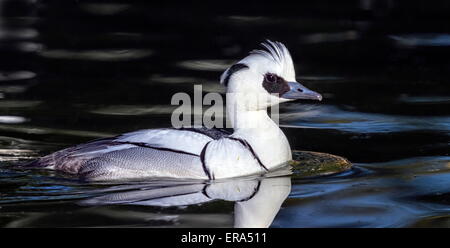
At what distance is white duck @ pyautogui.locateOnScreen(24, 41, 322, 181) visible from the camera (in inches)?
352

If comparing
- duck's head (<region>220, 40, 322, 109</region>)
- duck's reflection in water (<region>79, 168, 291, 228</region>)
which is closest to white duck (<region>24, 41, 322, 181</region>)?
duck's head (<region>220, 40, 322, 109</region>)

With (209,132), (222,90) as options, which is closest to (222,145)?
(209,132)

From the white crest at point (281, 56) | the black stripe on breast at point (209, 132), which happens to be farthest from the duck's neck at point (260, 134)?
the white crest at point (281, 56)

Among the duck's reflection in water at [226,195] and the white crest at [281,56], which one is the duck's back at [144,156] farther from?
the white crest at [281,56]

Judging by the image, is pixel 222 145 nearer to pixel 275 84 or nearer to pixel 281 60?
pixel 275 84

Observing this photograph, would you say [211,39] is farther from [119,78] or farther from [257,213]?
[257,213]

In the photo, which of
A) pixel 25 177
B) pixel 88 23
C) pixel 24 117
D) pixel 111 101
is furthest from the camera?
pixel 88 23

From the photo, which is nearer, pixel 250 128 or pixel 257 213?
pixel 257 213

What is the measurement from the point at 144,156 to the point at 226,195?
86 centimetres

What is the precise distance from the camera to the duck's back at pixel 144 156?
8.95 metres

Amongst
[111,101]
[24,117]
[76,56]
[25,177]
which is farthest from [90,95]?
[25,177]

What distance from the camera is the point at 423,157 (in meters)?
9.67

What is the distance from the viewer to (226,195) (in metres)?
8.63

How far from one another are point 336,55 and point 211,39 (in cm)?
185
